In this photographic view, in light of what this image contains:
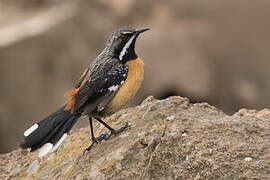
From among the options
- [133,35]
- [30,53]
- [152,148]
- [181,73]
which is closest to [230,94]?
[181,73]

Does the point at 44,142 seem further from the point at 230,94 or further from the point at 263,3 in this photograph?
the point at 263,3

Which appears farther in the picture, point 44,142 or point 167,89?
point 167,89

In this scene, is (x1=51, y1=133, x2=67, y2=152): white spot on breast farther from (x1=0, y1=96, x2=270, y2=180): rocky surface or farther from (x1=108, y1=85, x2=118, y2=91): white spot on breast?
(x1=108, y1=85, x2=118, y2=91): white spot on breast

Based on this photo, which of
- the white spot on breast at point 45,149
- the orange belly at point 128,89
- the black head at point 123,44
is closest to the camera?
the white spot on breast at point 45,149

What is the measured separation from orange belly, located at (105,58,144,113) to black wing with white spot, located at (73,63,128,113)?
2.2 inches

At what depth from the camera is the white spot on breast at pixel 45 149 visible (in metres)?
7.45

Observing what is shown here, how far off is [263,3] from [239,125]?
1266 cm

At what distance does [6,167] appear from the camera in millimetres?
8312

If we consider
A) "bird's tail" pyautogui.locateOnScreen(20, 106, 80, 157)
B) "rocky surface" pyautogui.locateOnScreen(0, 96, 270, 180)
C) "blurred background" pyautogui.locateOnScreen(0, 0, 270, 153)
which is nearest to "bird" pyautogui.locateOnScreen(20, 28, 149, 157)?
"bird's tail" pyautogui.locateOnScreen(20, 106, 80, 157)

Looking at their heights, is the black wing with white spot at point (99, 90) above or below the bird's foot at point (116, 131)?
above

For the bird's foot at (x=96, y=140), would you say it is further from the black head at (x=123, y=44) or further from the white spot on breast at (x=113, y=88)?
the black head at (x=123, y=44)

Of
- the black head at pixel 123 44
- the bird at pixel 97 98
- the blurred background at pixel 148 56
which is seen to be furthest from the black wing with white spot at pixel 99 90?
the blurred background at pixel 148 56

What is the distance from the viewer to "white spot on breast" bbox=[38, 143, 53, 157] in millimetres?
7452

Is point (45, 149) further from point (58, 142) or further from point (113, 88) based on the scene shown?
point (113, 88)
